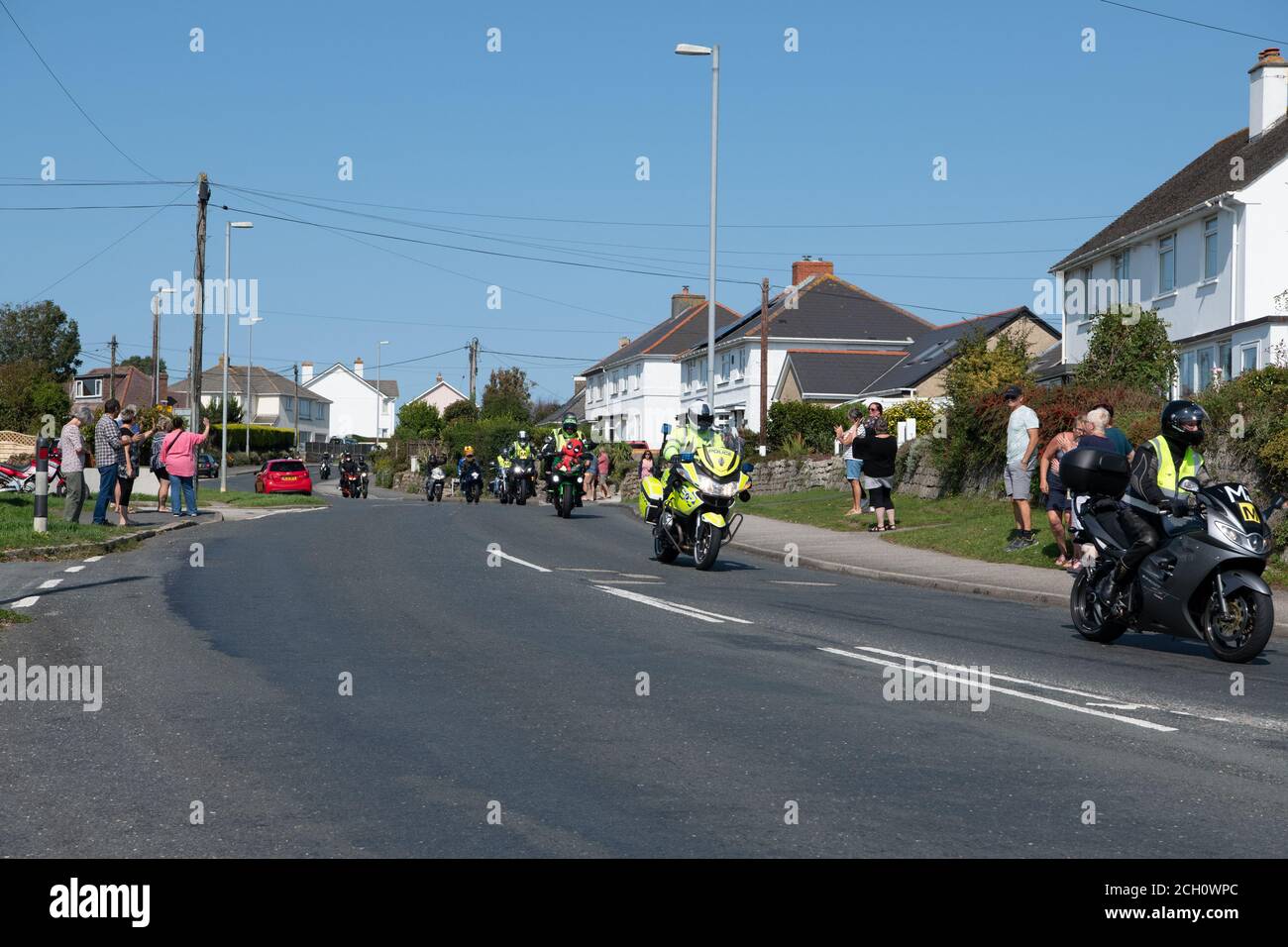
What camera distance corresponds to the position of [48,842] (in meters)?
5.26

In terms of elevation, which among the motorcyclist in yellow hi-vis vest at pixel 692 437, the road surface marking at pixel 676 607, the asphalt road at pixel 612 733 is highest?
the motorcyclist in yellow hi-vis vest at pixel 692 437

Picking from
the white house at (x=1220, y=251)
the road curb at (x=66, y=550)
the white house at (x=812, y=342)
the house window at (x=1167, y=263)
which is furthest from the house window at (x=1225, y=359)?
the white house at (x=812, y=342)

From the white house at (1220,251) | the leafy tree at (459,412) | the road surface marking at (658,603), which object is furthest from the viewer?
the leafy tree at (459,412)

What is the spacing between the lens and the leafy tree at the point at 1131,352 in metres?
32.4

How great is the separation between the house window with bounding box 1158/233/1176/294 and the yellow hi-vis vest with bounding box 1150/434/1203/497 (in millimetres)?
29478

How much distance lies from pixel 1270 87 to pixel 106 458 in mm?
31157

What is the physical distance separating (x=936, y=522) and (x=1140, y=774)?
16.8 m

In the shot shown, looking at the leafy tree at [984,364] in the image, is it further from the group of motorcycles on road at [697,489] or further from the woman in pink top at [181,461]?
the woman in pink top at [181,461]

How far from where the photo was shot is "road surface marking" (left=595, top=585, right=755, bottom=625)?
12211mm

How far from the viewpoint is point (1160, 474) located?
413 inches

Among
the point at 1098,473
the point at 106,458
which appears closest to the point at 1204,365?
the point at 106,458

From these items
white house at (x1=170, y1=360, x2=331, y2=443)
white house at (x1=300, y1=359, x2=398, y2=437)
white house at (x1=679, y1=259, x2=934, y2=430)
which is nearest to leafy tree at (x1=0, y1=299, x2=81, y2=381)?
white house at (x1=170, y1=360, x2=331, y2=443)

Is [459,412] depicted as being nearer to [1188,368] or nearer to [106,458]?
[1188,368]

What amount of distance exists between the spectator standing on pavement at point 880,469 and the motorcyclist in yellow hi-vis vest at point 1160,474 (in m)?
11.0
